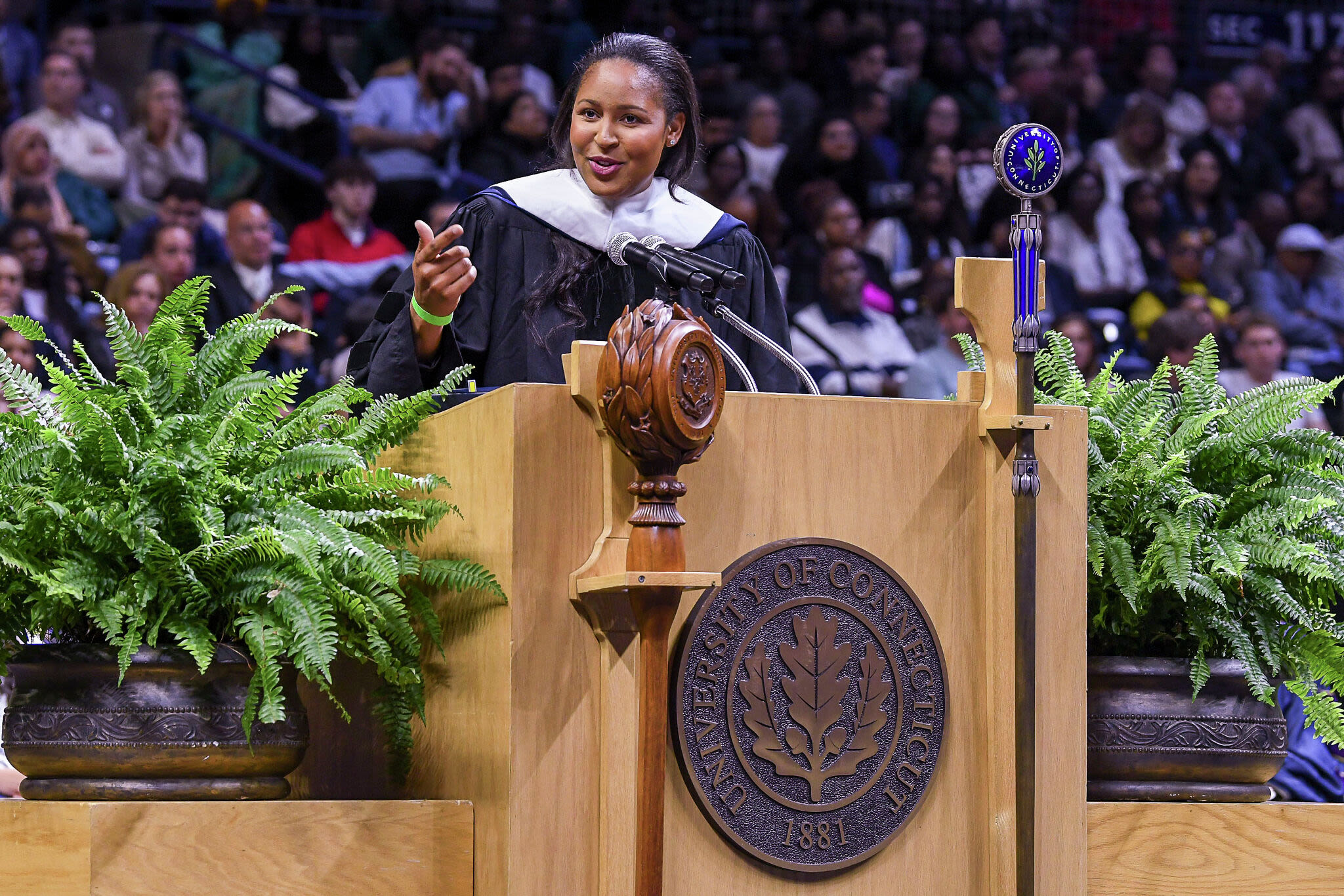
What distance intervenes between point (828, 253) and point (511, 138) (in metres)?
1.54

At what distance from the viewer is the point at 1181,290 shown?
8.18 meters

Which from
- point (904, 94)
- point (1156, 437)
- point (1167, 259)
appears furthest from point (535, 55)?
point (1156, 437)

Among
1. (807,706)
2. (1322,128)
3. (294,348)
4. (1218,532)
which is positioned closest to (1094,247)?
(1322,128)

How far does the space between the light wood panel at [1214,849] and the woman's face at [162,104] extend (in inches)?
214

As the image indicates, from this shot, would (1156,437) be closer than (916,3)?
Yes

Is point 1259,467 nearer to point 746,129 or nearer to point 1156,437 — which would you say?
point 1156,437

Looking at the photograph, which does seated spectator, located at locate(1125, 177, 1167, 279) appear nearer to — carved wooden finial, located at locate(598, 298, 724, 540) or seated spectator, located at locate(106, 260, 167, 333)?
seated spectator, located at locate(106, 260, 167, 333)

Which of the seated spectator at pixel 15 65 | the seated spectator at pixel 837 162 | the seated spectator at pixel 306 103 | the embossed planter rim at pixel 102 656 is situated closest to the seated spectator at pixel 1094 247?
the seated spectator at pixel 837 162

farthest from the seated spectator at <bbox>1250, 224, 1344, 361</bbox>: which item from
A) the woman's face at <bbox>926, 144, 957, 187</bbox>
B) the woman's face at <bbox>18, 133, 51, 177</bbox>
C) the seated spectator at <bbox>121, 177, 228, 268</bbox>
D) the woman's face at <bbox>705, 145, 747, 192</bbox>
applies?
the woman's face at <bbox>18, 133, 51, 177</bbox>

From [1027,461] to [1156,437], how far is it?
42cm

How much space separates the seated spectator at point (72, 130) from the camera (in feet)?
20.5

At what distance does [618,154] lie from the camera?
274cm

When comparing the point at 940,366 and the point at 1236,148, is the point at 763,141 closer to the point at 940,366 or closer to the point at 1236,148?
the point at 940,366

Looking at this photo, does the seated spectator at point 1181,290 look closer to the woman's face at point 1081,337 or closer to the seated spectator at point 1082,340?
Answer: the seated spectator at point 1082,340
